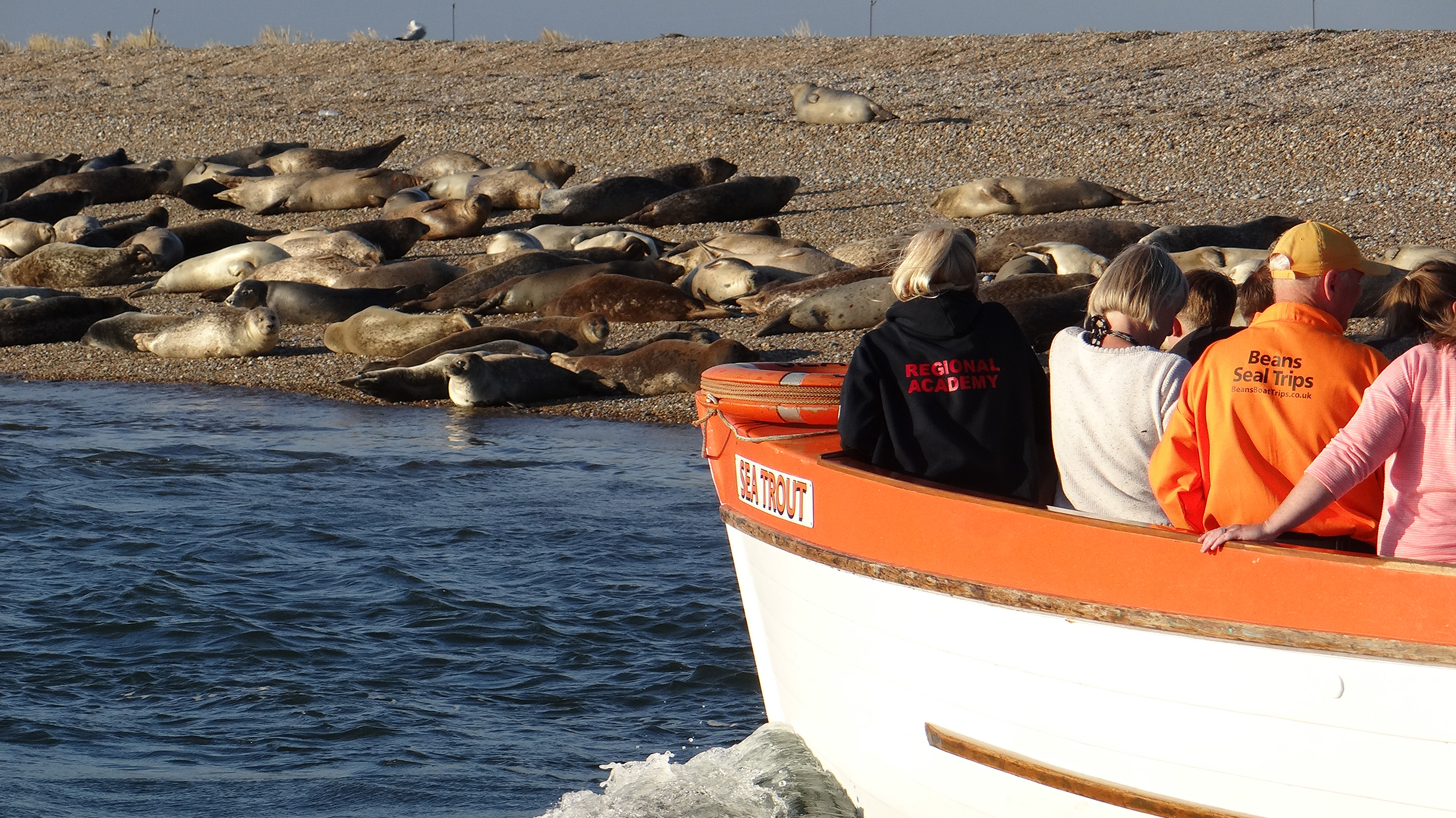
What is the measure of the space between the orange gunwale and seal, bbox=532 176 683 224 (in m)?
13.0

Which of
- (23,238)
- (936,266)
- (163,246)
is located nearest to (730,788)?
(936,266)

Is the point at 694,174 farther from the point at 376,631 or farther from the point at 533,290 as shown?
the point at 376,631

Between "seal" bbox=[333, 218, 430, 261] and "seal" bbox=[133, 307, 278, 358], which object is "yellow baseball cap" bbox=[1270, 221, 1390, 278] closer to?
"seal" bbox=[133, 307, 278, 358]

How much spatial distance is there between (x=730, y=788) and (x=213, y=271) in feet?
38.1

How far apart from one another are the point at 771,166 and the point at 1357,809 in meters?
16.5

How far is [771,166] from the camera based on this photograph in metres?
18.9

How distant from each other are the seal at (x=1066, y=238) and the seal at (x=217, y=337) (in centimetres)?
627

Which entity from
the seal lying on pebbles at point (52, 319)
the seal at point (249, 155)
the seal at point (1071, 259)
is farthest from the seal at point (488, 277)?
the seal at point (249, 155)

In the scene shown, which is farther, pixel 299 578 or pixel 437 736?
pixel 299 578

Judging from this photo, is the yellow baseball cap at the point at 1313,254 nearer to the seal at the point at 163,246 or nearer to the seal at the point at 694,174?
the seal at the point at 163,246

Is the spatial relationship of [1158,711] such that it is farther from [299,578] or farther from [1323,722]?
[299,578]

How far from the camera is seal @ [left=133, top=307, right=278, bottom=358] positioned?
12.2 meters

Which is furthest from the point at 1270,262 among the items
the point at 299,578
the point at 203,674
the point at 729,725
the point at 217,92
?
the point at 217,92

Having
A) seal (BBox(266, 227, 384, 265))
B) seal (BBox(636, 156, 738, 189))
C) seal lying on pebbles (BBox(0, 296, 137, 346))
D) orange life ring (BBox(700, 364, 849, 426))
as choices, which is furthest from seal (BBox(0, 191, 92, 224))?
orange life ring (BBox(700, 364, 849, 426))
